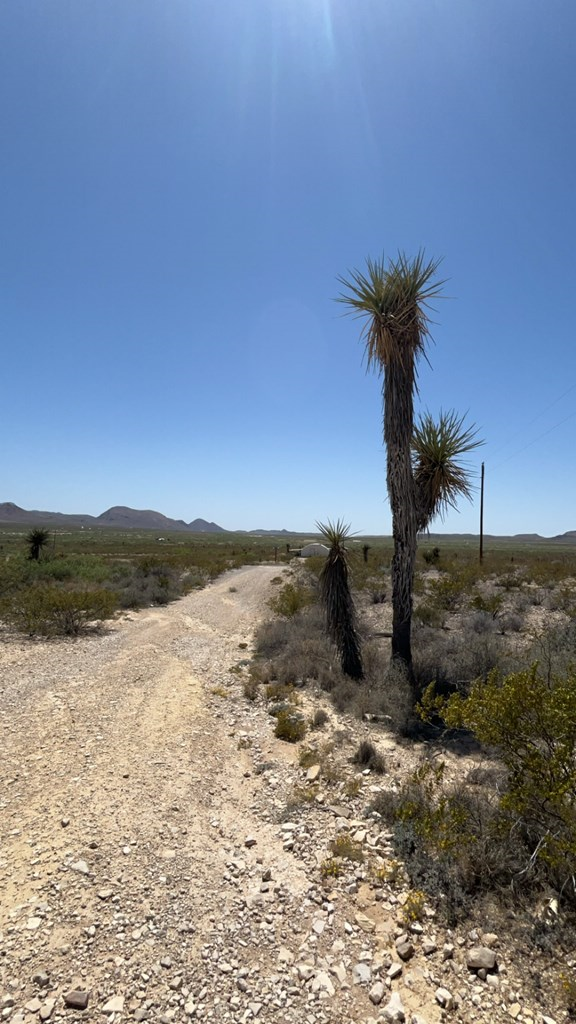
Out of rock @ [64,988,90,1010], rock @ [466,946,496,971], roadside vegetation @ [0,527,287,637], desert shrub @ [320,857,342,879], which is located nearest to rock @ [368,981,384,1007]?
rock @ [466,946,496,971]

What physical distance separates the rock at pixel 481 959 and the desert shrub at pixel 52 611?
443 inches

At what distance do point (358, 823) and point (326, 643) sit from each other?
5.91 metres

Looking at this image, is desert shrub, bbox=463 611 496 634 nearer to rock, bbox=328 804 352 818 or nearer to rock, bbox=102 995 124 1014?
rock, bbox=328 804 352 818

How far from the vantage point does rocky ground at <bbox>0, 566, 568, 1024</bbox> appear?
2.96 metres

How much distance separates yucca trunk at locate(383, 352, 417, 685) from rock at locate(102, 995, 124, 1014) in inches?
257

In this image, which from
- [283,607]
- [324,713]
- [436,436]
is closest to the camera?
[324,713]

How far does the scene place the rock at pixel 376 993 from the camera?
9.80 ft

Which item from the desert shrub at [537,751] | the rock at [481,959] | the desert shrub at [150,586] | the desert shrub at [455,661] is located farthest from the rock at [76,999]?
the desert shrub at [150,586]

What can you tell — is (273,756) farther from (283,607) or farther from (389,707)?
(283,607)

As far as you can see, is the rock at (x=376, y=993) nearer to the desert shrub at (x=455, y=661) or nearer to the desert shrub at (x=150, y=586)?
the desert shrub at (x=455, y=661)

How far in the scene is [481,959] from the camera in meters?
3.18

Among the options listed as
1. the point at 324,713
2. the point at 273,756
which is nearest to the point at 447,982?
the point at 273,756

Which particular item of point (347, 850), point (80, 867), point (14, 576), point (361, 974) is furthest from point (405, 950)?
point (14, 576)

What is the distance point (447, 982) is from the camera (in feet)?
10.2
